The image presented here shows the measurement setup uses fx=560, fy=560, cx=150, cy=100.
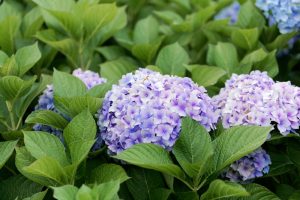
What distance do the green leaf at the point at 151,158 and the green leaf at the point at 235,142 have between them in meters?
0.13

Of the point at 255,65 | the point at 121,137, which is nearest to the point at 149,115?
the point at 121,137

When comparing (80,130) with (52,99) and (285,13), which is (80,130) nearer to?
(52,99)

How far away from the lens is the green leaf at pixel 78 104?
1.84 metres

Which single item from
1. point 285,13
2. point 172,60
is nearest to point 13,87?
point 172,60

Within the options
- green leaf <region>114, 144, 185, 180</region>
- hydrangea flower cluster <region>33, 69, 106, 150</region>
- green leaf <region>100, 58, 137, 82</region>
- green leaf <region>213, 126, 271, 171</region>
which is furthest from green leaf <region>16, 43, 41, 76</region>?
green leaf <region>213, 126, 271, 171</region>

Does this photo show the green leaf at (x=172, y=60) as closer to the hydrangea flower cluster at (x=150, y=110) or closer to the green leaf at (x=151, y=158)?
the hydrangea flower cluster at (x=150, y=110)

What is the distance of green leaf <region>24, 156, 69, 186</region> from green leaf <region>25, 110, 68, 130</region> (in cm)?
25

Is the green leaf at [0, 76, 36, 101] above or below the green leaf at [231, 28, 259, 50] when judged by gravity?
above

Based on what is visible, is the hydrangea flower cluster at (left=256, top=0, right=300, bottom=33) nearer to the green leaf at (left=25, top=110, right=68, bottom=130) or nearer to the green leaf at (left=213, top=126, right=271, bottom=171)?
the green leaf at (left=213, top=126, right=271, bottom=171)

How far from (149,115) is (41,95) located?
0.58 m

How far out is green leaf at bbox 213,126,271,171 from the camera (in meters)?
1.66

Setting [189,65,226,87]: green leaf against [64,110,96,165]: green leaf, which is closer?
[64,110,96,165]: green leaf

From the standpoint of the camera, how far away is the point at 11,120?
206 cm

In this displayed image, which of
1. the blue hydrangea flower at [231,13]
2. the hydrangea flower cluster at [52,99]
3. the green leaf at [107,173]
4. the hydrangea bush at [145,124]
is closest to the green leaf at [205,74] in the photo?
the hydrangea bush at [145,124]
